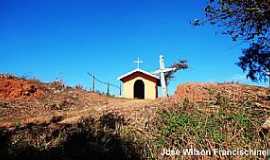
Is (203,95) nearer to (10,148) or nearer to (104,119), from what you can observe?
(104,119)

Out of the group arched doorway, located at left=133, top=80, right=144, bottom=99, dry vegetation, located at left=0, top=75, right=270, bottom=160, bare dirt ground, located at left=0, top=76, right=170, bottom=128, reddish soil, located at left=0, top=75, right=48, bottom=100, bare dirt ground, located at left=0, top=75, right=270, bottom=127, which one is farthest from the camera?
arched doorway, located at left=133, top=80, right=144, bottom=99

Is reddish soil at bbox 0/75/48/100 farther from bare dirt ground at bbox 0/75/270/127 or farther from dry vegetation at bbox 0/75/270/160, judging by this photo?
dry vegetation at bbox 0/75/270/160

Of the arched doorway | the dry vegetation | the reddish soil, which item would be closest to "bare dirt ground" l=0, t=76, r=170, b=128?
the reddish soil

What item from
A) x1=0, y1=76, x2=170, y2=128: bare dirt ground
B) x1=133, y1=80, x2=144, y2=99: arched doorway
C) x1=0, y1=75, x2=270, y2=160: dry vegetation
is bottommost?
x1=0, y1=75, x2=270, y2=160: dry vegetation

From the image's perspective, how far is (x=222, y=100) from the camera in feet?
37.8

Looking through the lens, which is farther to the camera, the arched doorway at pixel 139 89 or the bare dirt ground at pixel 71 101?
the arched doorway at pixel 139 89

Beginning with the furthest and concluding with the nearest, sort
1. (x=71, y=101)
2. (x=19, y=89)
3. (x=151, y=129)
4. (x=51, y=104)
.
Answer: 1. (x=19, y=89)
2. (x=71, y=101)
3. (x=51, y=104)
4. (x=151, y=129)

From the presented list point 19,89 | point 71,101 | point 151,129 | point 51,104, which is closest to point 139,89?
point 19,89

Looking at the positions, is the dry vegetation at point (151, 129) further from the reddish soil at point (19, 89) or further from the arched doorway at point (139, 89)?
the arched doorway at point (139, 89)

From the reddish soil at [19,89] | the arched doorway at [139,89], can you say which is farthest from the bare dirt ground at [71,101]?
the arched doorway at [139,89]

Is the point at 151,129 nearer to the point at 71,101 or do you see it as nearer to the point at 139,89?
the point at 71,101

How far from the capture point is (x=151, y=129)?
33.6 ft

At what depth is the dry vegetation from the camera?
909 cm

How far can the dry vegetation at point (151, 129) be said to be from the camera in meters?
9.09
